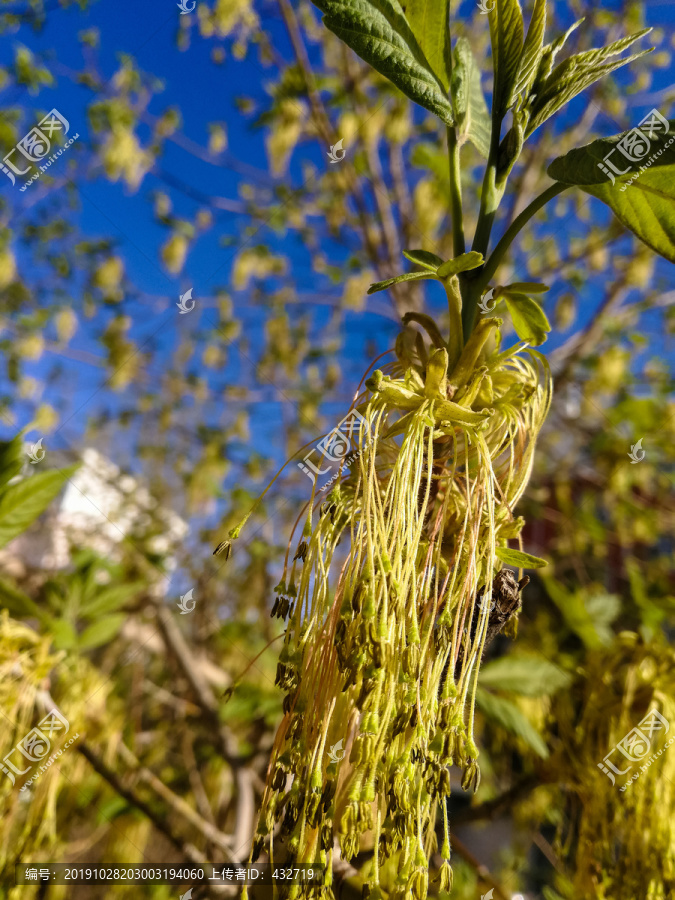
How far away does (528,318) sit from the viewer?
62 centimetres

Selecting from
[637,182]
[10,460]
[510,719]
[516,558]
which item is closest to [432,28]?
[637,182]

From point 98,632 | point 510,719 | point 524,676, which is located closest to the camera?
point 510,719

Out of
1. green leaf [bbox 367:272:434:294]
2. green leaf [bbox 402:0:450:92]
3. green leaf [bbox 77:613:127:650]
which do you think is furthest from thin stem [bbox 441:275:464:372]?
green leaf [bbox 77:613:127:650]

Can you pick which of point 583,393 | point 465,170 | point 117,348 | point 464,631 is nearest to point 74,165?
point 117,348

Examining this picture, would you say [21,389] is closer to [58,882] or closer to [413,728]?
[58,882]

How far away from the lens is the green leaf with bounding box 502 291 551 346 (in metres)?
0.61

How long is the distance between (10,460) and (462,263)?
76 cm

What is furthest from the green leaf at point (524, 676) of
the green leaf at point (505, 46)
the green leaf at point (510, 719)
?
the green leaf at point (505, 46)

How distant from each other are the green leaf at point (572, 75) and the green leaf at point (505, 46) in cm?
4

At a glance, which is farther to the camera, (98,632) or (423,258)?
(98,632)

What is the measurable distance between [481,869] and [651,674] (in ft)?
1.36

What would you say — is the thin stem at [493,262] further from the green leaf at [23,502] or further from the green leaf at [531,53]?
the green leaf at [23,502]

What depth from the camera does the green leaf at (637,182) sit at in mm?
518

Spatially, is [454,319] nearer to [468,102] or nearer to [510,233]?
[510,233]
